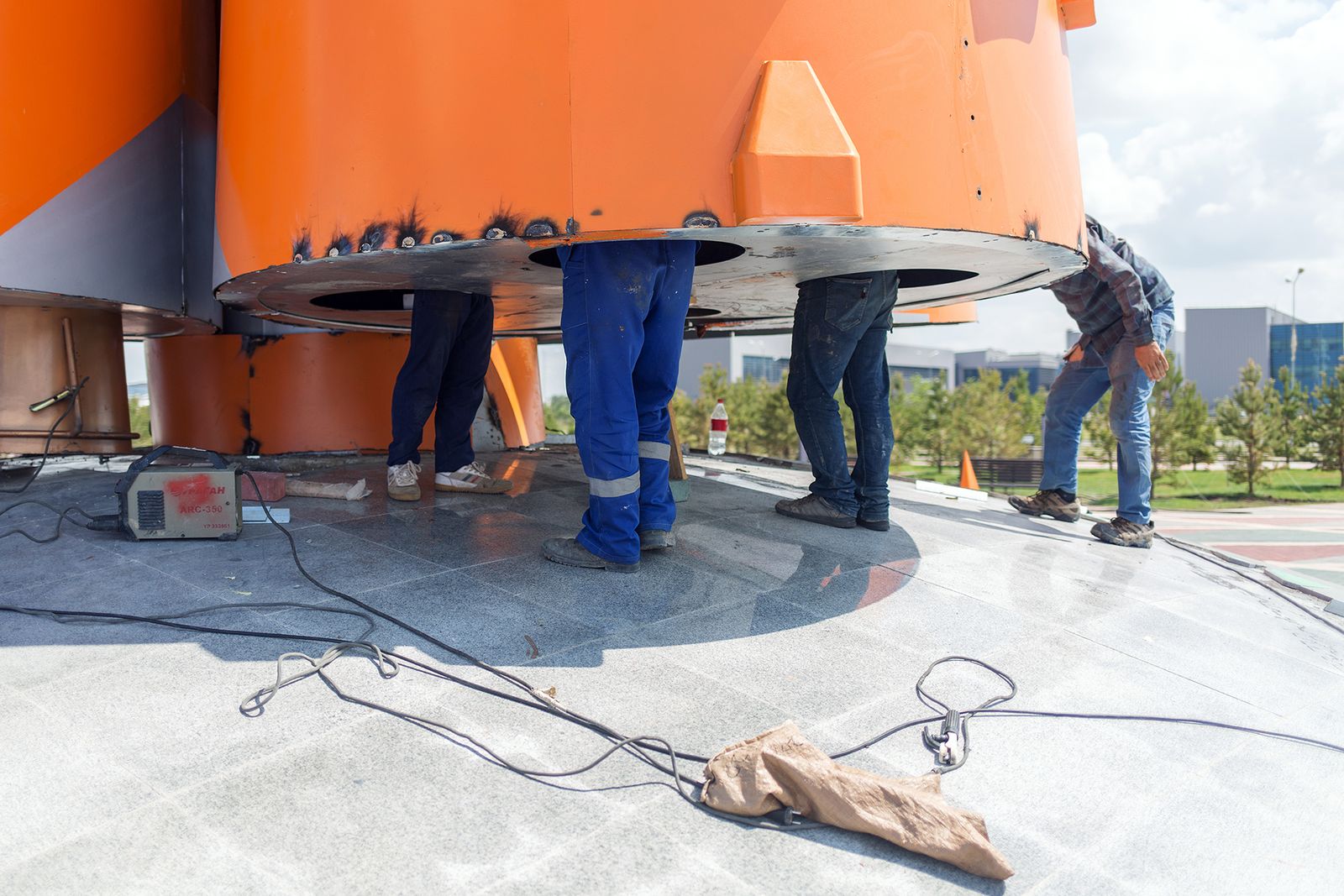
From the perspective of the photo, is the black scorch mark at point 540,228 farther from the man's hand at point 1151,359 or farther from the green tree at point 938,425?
the green tree at point 938,425

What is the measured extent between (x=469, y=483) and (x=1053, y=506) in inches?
138

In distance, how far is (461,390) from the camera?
4617mm

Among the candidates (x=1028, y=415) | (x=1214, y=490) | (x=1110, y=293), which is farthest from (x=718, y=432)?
(x=1028, y=415)

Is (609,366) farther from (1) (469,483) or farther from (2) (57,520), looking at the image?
(2) (57,520)

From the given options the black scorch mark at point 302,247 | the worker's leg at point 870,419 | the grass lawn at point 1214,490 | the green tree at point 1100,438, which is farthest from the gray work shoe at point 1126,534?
the green tree at point 1100,438

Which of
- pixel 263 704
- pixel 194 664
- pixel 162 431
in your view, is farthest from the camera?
pixel 162 431

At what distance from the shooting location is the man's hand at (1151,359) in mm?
4613

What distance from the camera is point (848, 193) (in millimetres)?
2666

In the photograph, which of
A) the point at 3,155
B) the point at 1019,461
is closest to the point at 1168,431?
the point at 1019,461

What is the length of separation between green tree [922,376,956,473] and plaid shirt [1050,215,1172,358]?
2653 centimetres

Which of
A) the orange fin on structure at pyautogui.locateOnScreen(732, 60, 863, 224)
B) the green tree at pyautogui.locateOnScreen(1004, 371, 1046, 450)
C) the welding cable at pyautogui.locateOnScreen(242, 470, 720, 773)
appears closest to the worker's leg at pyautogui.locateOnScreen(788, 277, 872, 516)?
the orange fin on structure at pyautogui.locateOnScreen(732, 60, 863, 224)

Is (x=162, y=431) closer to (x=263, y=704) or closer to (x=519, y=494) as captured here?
(x=519, y=494)

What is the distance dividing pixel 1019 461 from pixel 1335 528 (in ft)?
19.4

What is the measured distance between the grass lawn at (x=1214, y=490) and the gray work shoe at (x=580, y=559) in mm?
20045
